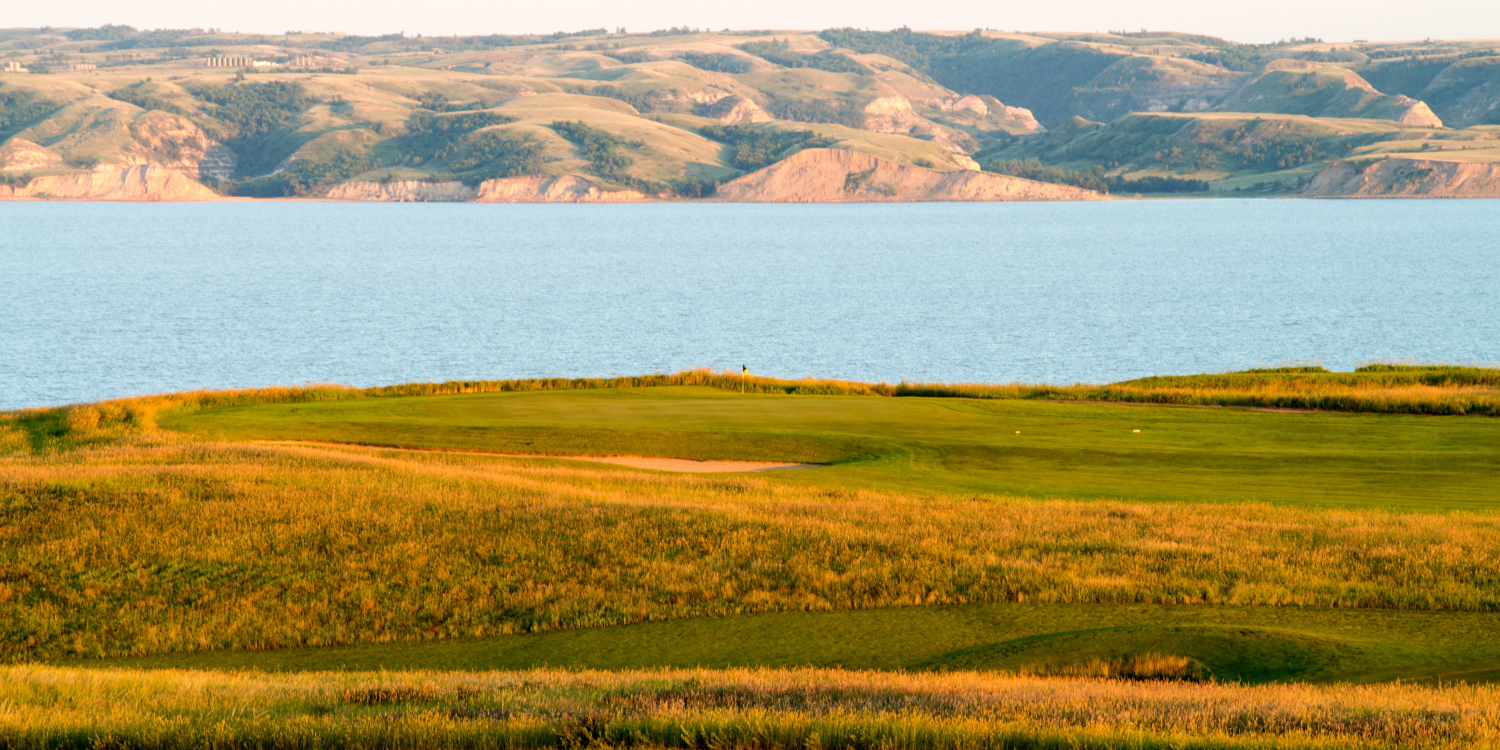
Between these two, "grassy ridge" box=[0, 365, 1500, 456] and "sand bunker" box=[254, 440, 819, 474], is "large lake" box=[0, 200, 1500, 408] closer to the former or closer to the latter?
"grassy ridge" box=[0, 365, 1500, 456]

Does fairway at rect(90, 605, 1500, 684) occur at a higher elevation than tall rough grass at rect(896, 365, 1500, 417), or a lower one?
higher

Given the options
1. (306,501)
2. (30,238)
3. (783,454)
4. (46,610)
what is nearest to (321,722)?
(46,610)

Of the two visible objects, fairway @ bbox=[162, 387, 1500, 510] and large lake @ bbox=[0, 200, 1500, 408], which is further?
large lake @ bbox=[0, 200, 1500, 408]

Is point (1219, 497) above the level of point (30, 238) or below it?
above

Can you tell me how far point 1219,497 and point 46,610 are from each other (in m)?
14.8

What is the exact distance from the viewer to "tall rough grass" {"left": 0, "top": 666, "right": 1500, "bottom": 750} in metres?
7.08

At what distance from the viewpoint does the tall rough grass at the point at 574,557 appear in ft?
41.0

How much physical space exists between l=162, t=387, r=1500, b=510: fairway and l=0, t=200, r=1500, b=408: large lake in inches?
1283

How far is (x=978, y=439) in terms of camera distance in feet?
74.4

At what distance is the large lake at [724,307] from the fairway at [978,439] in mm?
32581

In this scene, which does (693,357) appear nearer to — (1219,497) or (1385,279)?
(1219,497)

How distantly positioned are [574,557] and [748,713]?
697 centimetres

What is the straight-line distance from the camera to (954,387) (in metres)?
32.0

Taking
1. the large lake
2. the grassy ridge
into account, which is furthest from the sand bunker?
the large lake
